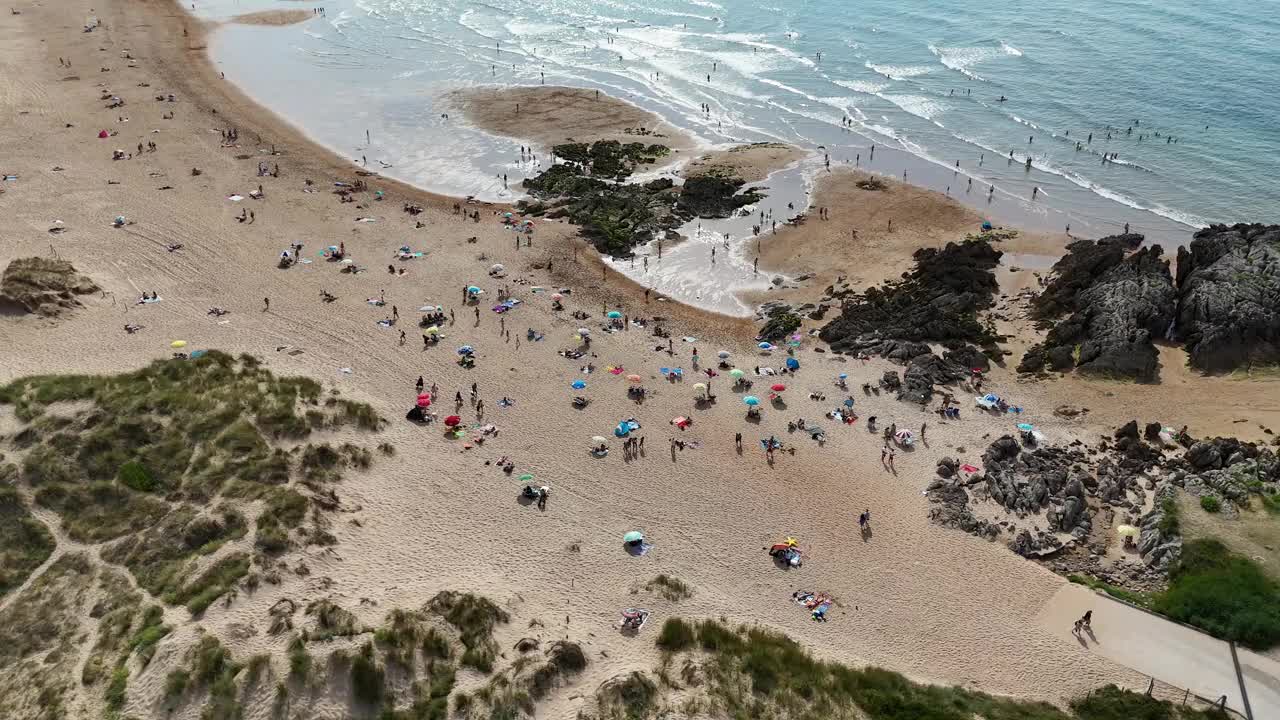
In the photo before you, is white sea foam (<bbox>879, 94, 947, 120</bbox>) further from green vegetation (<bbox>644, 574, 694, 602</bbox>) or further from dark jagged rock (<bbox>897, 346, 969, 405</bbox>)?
green vegetation (<bbox>644, 574, 694, 602</bbox>)

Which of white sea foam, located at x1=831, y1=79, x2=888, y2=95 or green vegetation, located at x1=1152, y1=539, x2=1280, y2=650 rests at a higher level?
white sea foam, located at x1=831, y1=79, x2=888, y2=95

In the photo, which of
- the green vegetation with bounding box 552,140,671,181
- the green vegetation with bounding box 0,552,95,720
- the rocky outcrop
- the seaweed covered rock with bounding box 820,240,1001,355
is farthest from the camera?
the green vegetation with bounding box 552,140,671,181

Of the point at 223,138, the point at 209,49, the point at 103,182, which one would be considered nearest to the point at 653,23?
the point at 209,49

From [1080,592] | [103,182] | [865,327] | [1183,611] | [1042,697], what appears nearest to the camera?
[1042,697]

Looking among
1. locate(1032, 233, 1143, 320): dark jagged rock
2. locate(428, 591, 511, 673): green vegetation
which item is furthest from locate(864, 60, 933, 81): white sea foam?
locate(428, 591, 511, 673): green vegetation

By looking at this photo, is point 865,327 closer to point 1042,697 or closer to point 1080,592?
point 1080,592

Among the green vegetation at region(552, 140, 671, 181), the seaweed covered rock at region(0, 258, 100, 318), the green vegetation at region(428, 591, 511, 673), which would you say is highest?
the green vegetation at region(552, 140, 671, 181)

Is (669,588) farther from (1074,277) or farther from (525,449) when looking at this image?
(1074,277)

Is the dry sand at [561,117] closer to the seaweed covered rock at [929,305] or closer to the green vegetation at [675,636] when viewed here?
Answer: the seaweed covered rock at [929,305]
